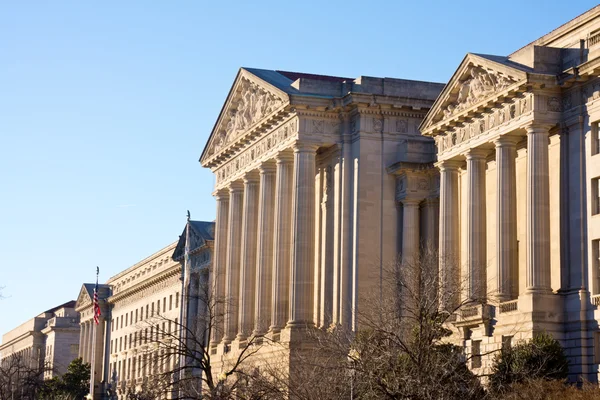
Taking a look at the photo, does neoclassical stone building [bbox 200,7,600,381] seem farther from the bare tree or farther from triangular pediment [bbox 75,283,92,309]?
triangular pediment [bbox 75,283,92,309]

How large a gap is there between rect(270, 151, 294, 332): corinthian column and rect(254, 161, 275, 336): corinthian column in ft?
8.33

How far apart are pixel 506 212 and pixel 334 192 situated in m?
18.2

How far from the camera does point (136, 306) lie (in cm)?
15050

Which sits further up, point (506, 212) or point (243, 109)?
point (243, 109)

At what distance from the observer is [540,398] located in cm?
4762

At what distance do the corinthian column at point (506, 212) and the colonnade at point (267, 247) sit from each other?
17671 millimetres

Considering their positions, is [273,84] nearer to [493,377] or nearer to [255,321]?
[255,321]

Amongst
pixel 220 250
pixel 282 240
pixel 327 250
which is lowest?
pixel 327 250

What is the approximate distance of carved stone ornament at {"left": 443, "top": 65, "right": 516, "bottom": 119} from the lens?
6128 cm

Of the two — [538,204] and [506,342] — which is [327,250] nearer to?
[538,204]

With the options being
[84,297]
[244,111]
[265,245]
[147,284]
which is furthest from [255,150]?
[84,297]

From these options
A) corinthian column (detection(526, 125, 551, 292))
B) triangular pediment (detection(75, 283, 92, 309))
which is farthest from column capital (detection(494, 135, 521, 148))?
triangular pediment (detection(75, 283, 92, 309))

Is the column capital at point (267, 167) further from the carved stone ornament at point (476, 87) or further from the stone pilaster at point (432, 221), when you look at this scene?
the carved stone ornament at point (476, 87)

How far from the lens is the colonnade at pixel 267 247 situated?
7744 cm
